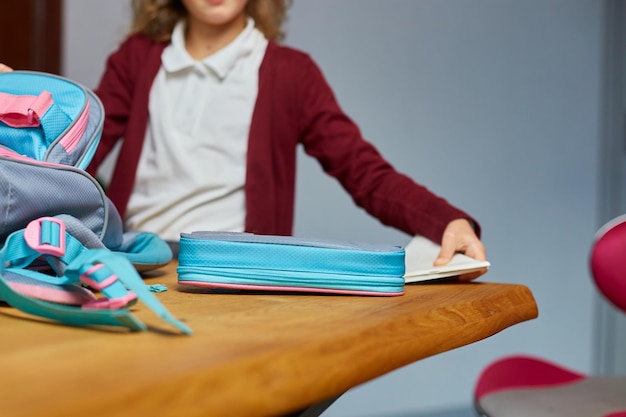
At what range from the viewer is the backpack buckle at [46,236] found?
0.65 m

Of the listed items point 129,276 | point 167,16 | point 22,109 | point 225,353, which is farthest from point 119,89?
point 225,353

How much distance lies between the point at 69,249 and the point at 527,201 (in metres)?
2.56

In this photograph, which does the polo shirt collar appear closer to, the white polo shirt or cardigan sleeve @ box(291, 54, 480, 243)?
the white polo shirt

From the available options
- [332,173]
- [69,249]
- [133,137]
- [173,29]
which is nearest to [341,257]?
[69,249]

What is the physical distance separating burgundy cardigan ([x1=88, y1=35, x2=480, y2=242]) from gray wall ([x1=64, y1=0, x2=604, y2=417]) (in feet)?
3.72

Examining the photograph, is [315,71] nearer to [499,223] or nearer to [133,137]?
[133,137]

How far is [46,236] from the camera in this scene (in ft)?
2.15

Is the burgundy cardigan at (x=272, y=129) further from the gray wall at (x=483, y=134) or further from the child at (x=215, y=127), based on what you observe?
the gray wall at (x=483, y=134)

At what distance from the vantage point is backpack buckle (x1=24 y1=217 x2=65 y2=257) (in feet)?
2.14

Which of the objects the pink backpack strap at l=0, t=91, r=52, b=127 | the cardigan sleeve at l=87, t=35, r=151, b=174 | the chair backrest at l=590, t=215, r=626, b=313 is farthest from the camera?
the cardigan sleeve at l=87, t=35, r=151, b=174

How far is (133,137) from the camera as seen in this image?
1.44 m

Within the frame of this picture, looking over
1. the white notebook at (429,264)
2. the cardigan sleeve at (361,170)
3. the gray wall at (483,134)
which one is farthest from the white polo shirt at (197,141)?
the gray wall at (483,134)

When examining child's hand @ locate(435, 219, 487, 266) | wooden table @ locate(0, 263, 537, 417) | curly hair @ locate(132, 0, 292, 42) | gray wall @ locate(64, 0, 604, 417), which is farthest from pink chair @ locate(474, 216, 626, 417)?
gray wall @ locate(64, 0, 604, 417)

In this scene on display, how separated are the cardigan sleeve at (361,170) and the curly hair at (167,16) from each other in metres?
0.19
